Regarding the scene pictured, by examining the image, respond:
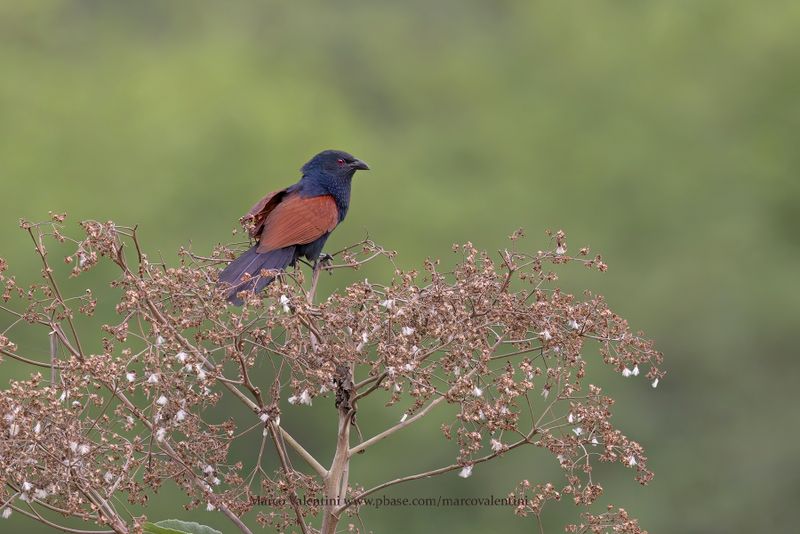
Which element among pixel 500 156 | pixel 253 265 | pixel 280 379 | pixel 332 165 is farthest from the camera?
pixel 500 156

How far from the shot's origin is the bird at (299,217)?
4.18 m

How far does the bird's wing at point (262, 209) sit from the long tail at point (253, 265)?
5.7 inches

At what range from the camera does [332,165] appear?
579cm

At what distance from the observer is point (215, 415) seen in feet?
55.5

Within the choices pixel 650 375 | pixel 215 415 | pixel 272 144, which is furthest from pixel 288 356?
pixel 272 144

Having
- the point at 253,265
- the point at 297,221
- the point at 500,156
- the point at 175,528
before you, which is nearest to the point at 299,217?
the point at 297,221

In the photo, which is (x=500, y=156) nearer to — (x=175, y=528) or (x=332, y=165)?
(x=332, y=165)

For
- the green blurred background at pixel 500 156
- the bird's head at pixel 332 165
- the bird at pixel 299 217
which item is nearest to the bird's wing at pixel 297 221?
the bird at pixel 299 217

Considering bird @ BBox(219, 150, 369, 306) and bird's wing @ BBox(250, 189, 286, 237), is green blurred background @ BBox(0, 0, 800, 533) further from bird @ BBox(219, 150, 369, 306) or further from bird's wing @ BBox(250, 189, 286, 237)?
bird's wing @ BBox(250, 189, 286, 237)

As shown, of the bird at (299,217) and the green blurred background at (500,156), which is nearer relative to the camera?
the bird at (299,217)

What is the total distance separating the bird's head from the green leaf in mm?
2809

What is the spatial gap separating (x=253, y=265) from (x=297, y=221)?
2.64ft

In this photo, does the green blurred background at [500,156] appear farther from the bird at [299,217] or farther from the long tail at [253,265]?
the long tail at [253,265]

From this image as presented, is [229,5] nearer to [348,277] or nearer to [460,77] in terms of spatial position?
[460,77]
